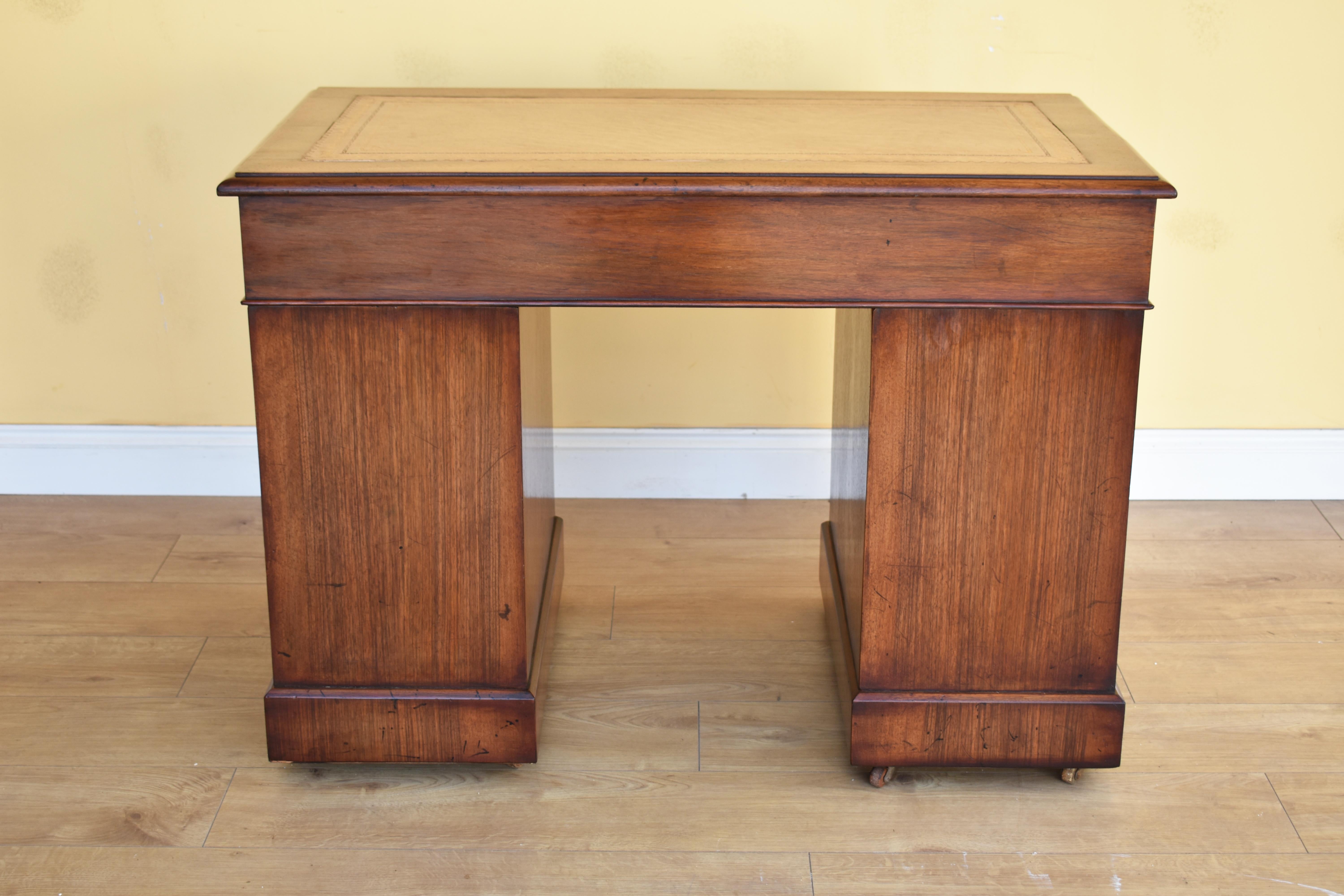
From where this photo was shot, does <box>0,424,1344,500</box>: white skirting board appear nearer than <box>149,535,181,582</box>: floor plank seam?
No

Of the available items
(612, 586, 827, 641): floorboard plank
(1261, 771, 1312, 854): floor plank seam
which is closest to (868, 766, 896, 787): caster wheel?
(612, 586, 827, 641): floorboard plank

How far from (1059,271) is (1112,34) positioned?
102cm

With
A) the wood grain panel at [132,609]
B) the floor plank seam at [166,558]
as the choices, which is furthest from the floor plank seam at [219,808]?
the floor plank seam at [166,558]

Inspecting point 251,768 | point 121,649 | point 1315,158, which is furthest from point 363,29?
point 1315,158

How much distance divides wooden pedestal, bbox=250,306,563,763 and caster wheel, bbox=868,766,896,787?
438mm

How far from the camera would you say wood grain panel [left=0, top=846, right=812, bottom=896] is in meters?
1.41

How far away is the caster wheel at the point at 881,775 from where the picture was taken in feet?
5.24

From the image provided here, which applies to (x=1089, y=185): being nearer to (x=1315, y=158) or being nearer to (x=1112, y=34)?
(x=1112, y=34)

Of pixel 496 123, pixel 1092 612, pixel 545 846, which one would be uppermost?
pixel 496 123

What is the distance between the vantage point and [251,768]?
1.63 meters

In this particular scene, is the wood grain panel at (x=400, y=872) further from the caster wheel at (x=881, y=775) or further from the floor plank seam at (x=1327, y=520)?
the floor plank seam at (x=1327, y=520)

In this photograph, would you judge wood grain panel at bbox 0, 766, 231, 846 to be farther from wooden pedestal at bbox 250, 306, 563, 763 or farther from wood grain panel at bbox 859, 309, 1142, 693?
wood grain panel at bbox 859, 309, 1142, 693

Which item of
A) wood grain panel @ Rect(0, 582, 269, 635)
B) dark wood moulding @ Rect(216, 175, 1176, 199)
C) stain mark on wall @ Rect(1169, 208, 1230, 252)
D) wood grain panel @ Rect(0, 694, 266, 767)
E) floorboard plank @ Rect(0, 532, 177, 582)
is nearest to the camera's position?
dark wood moulding @ Rect(216, 175, 1176, 199)

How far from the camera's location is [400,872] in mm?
1440
